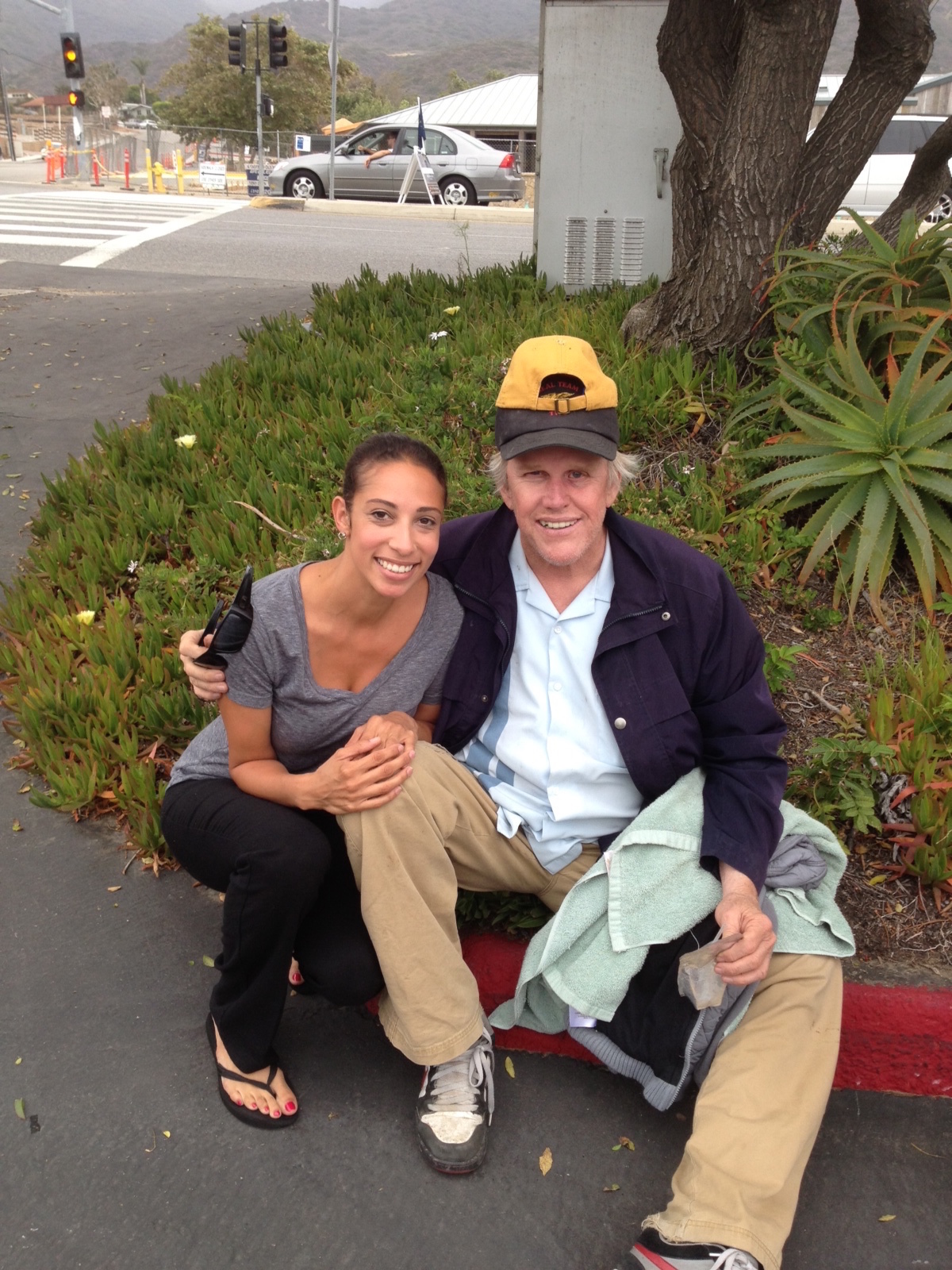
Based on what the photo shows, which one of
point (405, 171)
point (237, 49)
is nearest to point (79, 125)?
point (237, 49)

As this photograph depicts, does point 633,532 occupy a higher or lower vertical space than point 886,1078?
higher

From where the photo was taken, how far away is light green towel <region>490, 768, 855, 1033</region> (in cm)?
230

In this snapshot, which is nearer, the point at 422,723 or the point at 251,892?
the point at 251,892

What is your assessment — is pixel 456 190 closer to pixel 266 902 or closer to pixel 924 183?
pixel 924 183

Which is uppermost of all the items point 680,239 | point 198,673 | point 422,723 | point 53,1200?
point 680,239

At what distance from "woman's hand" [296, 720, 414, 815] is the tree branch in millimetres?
3560

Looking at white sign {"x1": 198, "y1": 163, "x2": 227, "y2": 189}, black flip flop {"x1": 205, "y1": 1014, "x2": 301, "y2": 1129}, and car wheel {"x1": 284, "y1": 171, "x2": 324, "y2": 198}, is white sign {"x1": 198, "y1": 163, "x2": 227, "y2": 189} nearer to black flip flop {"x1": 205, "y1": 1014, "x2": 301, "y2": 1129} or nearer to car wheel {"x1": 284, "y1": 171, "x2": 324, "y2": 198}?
car wheel {"x1": 284, "y1": 171, "x2": 324, "y2": 198}

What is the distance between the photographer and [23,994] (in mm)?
2686

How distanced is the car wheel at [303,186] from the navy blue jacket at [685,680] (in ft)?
74.2

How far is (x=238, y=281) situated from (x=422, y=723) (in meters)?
8.37

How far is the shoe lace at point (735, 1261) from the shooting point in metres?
1.97

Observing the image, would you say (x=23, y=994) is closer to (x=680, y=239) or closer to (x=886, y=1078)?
(x=886, y=1078)

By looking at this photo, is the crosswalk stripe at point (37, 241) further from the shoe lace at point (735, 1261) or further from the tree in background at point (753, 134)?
→ the shoe lace at point (735, 1261)

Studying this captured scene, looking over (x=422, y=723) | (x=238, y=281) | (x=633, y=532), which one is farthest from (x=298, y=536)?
(x=238, y=281)
